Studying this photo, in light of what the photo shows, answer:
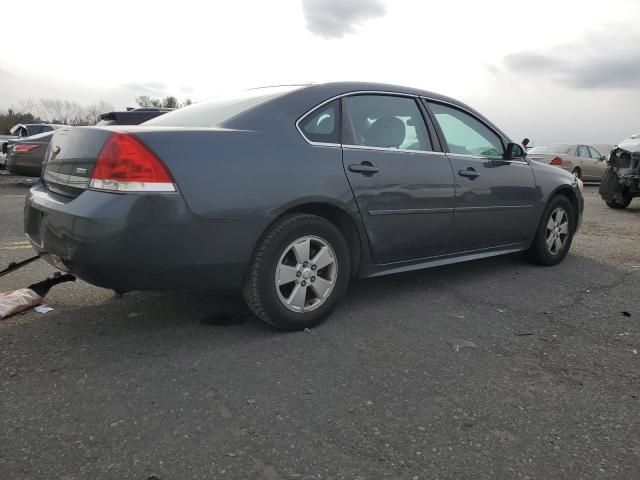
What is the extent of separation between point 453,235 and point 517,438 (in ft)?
6.87

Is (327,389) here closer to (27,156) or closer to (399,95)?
(399,95)

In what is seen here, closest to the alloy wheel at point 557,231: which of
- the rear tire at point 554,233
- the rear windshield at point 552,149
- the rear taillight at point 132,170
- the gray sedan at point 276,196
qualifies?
the rear tire at point 554,233

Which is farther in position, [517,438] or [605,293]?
[605,293]

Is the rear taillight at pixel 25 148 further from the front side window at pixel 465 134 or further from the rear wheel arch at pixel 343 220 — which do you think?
the rear wheel arch at pixel 343 220

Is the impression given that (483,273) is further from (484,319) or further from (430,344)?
(430,344)

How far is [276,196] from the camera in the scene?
115 inches

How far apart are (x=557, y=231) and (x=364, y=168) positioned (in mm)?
2746

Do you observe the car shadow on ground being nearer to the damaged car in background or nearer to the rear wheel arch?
the rear wheel arch

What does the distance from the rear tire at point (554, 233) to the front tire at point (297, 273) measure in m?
2.52

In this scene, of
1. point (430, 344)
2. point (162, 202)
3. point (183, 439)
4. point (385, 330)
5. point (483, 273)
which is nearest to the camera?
point (183, 439)

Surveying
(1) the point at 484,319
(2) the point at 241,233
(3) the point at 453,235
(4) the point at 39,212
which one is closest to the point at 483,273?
(3) the point at 453,235

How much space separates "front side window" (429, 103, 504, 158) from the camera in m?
4.08

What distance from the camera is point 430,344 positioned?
9.99ft

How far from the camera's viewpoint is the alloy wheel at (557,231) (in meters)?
5.05
